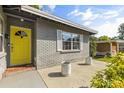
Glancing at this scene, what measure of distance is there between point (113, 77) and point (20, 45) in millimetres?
6317

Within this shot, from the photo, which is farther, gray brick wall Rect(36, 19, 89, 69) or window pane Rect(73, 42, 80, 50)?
window pane Rect(73, 42, 80, 50)

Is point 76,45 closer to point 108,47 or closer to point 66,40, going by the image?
point 66,40

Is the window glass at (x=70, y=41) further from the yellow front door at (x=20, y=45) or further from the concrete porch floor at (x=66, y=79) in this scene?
the concrete porch floor at (x=66, y=79)

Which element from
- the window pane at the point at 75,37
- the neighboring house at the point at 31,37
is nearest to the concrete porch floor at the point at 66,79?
the neighboring house at the point at 31,37

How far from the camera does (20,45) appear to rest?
9023 millimetres

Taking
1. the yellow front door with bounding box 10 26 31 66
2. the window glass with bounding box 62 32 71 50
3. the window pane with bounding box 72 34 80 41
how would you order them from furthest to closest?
the window pane with bounding box 72 34 80 41 < the window glass with bounding box 62 32 71 50 < the yellow front door with bounding box 10 26 31 66

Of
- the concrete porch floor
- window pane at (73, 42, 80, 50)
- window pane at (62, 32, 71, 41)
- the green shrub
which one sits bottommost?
the concrete porch floor

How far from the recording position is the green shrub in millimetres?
3844

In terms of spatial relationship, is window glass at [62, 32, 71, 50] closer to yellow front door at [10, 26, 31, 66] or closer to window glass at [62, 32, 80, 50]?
window glass at [62, 32, 80, 50]

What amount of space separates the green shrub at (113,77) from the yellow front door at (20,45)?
5.66 meters

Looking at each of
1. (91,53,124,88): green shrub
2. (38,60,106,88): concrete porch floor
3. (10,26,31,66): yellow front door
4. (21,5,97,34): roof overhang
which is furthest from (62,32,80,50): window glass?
(91,53,124,88): green shrub

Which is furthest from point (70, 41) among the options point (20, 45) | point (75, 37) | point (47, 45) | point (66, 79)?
point (66, 79)

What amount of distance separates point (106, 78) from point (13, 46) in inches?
236

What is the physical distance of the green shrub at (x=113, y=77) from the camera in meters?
3.84
